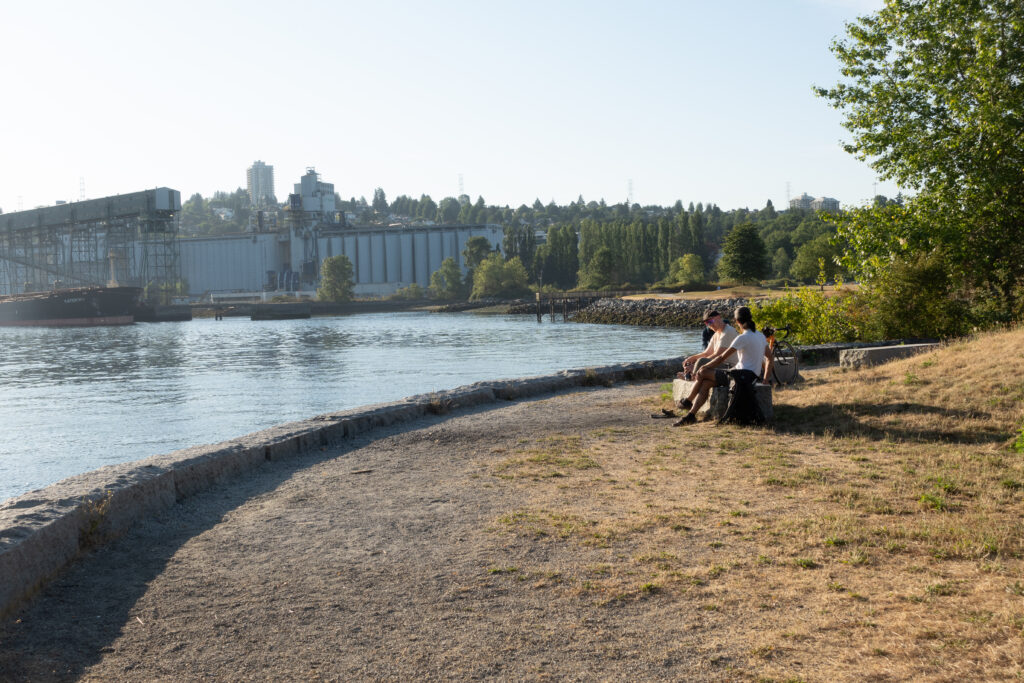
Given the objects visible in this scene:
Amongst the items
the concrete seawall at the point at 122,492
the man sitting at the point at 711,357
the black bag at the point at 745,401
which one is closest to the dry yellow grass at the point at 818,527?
the black bag at the point at 745,401

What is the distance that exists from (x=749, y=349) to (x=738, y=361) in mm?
379

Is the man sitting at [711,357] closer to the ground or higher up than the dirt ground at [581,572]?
higher up

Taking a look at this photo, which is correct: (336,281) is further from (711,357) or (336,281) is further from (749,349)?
(749,349)

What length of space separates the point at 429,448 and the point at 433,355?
35953 mm

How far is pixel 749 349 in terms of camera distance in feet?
35.4

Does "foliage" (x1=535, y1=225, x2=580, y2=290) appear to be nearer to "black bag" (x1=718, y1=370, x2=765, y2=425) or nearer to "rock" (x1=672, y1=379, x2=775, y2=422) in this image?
"rock" (x1=672, y1=379, x2=775, y2=422)

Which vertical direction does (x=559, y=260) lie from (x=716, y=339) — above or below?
above

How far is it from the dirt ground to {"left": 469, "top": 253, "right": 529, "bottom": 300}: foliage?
129m

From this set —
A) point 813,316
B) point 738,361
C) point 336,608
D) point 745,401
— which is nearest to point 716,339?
point 738,361

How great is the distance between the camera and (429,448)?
10625mm

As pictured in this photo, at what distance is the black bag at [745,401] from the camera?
1091cm

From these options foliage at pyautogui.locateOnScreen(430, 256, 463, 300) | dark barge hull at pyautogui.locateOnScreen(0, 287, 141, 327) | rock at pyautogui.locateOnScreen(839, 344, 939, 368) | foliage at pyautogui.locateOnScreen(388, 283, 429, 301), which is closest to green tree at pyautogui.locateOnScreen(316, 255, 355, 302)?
foliage at pyautogui.locateOnScreen(388, 283, 429, 301)

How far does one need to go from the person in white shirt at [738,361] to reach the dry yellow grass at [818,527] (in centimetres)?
55

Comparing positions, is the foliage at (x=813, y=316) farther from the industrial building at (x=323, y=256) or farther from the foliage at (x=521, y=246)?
the foliage at (x=521, y=246)
